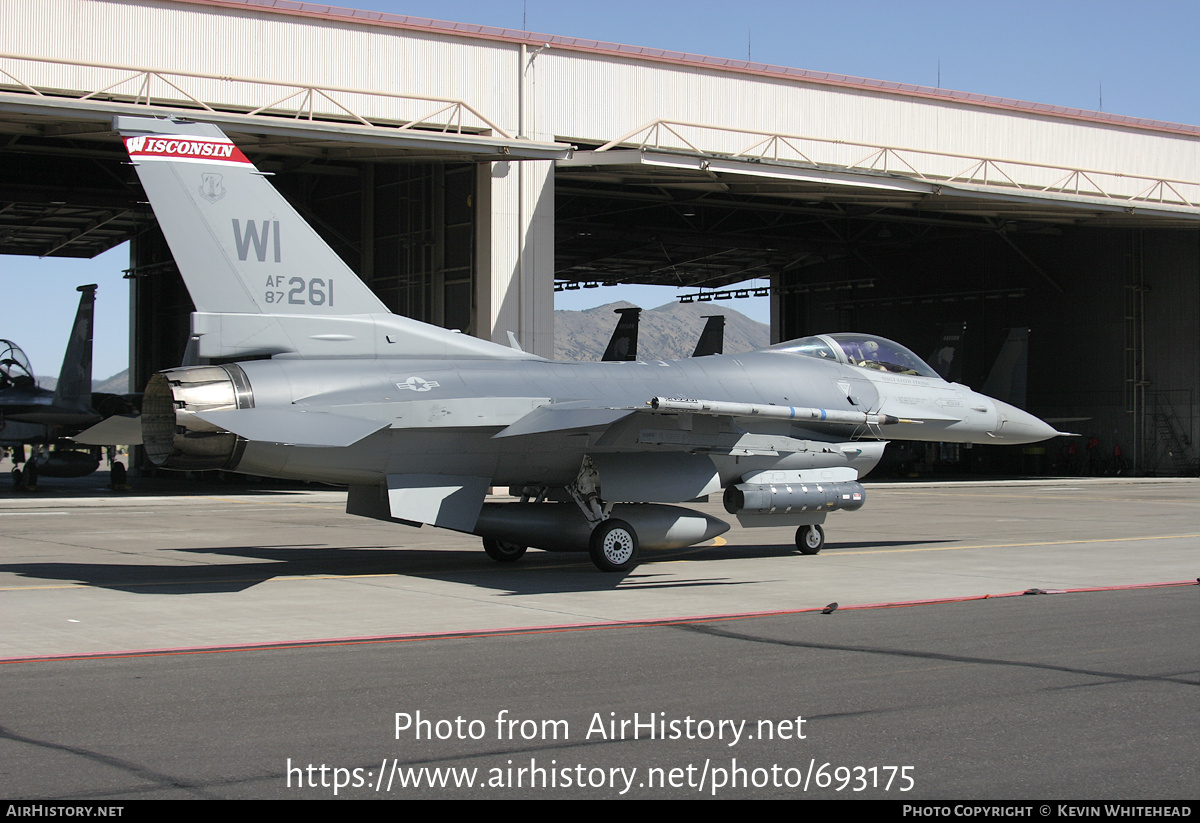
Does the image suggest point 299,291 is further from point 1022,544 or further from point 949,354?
point 949,354

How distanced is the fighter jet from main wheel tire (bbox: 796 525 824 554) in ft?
0.14

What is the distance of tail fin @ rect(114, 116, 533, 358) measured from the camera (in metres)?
11.7

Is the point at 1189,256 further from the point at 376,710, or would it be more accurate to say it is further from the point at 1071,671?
the point at 376,710

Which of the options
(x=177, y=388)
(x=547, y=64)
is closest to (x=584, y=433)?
(x=177, y=388)

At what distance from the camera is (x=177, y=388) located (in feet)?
35.9

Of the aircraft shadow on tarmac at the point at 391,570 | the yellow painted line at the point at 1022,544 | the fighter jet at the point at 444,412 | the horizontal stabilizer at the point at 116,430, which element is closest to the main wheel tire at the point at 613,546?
the fighter jet at the point at 444,412

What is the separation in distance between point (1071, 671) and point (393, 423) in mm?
7066

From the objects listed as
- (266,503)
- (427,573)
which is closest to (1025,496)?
(266,503)

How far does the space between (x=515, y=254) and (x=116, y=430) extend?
11.5 metres

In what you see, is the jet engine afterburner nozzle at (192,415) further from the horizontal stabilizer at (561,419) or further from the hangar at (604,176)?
the hangar at (604,176)

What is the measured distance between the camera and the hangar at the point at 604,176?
25.9m

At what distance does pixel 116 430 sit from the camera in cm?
3019

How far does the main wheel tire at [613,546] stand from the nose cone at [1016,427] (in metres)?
6.40

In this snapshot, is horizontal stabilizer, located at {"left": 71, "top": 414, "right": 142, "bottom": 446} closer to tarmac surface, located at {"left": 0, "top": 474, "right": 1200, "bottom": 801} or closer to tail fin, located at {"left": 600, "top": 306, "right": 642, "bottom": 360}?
tail fin, located at {"left": 600, "top": 306, "right": 642, "bottom": 360}
